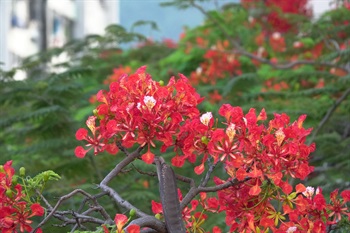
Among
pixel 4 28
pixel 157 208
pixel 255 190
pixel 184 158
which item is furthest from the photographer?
pixel 4 28

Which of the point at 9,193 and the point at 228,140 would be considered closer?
the point at 9,193

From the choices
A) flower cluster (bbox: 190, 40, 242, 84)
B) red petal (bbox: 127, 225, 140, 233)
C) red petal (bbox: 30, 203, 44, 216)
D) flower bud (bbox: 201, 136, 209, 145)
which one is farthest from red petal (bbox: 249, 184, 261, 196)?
flower cluster (bbox: 190, 40, 242, 84)

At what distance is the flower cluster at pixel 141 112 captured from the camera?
2.66 meters

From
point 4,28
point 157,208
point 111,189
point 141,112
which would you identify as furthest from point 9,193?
point 4,28

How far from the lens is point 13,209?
256cm

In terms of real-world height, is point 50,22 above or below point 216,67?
below

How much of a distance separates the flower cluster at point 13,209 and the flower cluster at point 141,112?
27cm

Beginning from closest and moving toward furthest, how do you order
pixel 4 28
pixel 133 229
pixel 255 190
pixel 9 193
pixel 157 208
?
pixel 133 229
pixel 9 193
pixel 255 190
pixel 157 208
pixel 4 28

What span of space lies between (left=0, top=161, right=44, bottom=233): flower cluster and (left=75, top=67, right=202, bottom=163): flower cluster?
0.27 m

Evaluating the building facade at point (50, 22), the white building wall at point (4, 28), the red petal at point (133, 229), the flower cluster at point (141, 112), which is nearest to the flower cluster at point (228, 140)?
the flower cluster at point (141, 112)

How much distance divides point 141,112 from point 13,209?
0.46 meters

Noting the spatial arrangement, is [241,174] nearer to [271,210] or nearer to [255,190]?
[255,190]

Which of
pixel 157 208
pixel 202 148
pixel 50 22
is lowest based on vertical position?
pixel 50 22

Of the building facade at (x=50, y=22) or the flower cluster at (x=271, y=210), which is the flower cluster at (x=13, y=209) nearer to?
the flower cluster at (x=271, y=210)
